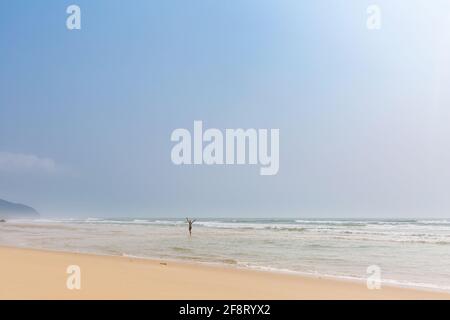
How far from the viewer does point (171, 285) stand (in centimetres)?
965

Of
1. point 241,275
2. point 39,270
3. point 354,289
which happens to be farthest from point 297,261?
point 39,270

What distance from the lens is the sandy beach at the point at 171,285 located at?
Answer: 8.41 meters

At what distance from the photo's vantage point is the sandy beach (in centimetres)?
841

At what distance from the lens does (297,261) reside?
52.0ft

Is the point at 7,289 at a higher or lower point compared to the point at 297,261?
higher
